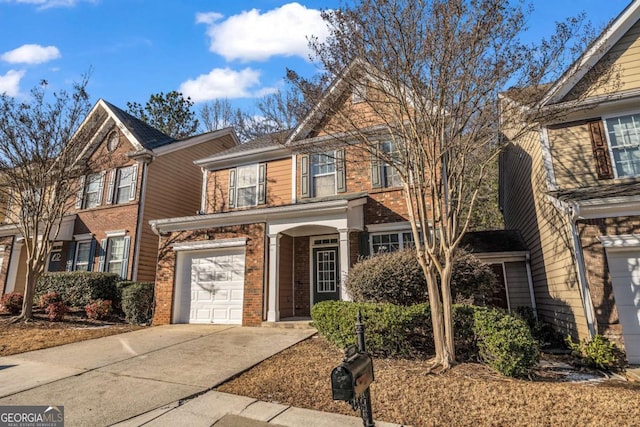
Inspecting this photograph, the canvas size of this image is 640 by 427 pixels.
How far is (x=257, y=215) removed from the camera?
10734mm

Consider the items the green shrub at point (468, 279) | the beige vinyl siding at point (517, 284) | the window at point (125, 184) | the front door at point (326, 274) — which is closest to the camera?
the green shrub at point (468, 279)

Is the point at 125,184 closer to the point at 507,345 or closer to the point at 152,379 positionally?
the point at 152,379

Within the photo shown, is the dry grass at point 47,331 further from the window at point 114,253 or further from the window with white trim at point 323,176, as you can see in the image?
the window with white trim at point 323,176

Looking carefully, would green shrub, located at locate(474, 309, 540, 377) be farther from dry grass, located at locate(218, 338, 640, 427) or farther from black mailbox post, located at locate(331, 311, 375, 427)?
black mailbox post, located at locate(331, 311, 375, 427)

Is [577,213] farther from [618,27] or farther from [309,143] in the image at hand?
[309,143]

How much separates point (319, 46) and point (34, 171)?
1072cm

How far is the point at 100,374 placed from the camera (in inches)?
228

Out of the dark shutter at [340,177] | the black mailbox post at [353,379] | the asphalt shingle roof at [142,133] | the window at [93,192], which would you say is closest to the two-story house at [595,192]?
the dark shutter at [340,177]

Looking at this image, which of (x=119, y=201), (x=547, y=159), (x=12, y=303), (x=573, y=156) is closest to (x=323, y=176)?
(x=547, y=159)

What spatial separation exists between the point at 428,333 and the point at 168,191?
1284 centimetres

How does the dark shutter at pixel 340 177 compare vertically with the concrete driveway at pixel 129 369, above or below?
above

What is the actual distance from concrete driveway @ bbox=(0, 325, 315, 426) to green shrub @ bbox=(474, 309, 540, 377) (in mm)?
3792

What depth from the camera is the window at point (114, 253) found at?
45.9ft

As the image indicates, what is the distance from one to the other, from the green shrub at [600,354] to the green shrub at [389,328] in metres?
3.04
